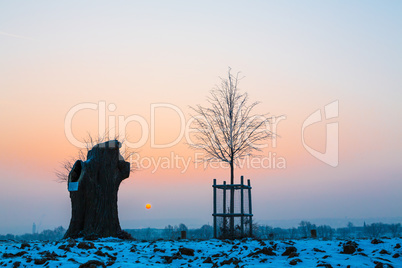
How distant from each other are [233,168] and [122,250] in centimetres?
842

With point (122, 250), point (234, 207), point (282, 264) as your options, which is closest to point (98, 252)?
point (122, 250)

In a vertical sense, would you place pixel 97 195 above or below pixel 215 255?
above

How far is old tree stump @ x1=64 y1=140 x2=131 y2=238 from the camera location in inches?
696

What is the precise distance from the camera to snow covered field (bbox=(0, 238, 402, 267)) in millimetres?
10070

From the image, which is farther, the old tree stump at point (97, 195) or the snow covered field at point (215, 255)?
the old tree stump at point (97, 195)

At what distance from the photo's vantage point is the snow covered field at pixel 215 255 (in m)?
10.1

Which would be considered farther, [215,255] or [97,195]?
[97,195]

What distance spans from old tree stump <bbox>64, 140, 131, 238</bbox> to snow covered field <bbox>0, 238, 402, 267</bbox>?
476 cm

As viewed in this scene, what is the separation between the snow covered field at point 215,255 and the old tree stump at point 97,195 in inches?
187

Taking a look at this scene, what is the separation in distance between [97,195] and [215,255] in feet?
27.0

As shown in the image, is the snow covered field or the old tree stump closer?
the snow covered field

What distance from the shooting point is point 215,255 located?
11.5 meters

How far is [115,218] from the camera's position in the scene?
18.1m

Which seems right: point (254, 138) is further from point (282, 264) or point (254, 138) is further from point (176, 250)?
point (282, 264)
